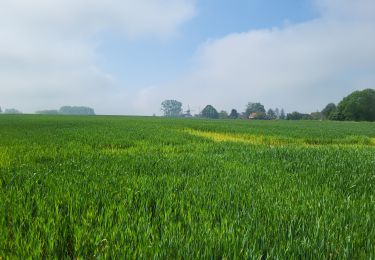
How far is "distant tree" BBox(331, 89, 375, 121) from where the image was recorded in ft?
352

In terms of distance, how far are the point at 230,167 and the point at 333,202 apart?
9.97ft

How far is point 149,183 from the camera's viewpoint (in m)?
5.08

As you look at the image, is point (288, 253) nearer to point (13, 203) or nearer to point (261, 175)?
point (13, 203)

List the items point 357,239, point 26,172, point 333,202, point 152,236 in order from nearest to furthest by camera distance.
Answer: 1. point 152,236
2. point 357,239
3. point 333,202
4. point 26,172

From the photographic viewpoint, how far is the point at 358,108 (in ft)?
352

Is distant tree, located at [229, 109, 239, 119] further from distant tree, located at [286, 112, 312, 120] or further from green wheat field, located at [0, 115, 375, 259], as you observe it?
green wheat field, located at [0, 115, 375, 259]

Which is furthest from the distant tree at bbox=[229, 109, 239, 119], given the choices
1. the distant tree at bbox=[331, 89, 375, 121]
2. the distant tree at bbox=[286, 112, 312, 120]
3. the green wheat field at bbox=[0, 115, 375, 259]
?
the green wheat field at bbox=[0, 115, 375, 259]

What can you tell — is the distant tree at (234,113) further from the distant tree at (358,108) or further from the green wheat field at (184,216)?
the green wheat field at (184,216)

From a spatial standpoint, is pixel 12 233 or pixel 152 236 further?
pixel 12 233

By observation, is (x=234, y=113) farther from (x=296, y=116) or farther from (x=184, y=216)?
(x=184, y=216)

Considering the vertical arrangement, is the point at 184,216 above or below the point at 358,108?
below

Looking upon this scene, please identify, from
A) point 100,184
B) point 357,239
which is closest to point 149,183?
point 100,184

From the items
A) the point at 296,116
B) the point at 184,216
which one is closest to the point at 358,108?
the point at 296,116

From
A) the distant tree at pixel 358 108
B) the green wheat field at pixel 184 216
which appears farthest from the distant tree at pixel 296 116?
the green wheat field at pixel 184 216
